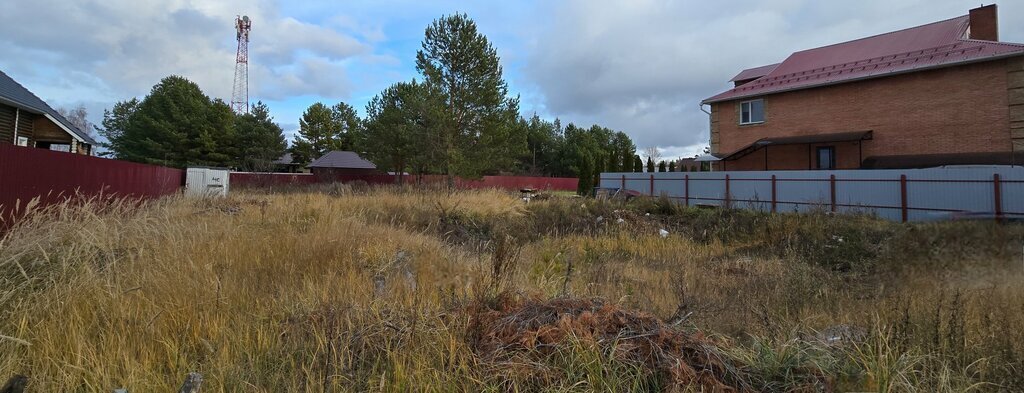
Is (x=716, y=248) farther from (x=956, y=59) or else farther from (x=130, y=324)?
(x=956, y=59)

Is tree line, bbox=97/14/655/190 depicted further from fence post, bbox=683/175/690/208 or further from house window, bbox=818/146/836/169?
house window, bbox=818/146/836/169

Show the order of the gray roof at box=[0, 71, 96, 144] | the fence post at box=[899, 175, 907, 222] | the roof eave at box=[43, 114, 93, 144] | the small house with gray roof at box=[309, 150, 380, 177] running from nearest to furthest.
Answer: the fence post at box=[899, 175, 907, 222], the gray roof at box=[0, 71, 96, 144], the roof eave at box=[43, 114, 93, 144], the small house with gray roof at box=[309, 150, 380, 177]

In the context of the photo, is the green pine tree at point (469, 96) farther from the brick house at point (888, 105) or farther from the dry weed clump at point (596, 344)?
the dry weed clump at point (596, 344)

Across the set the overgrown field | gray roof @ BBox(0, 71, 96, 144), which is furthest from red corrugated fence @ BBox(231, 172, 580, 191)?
the overgrown field

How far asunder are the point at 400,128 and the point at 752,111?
1928 cm

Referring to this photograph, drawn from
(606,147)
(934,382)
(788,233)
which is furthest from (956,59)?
(606,147)

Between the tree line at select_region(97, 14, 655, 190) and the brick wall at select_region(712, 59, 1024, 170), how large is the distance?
1431 centimetres

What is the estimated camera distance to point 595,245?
9516mm

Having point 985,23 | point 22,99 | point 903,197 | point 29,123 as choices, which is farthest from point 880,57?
point 29,123

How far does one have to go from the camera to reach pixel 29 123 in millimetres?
18547

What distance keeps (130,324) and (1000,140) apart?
25.3 meters

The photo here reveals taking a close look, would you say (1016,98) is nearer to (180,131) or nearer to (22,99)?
(22,99)

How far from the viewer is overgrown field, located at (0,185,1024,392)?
7.54 feet

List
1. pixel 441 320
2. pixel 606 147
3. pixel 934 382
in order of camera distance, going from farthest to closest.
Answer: pixel 606 147 → pixel 441 320 → pixel 934 382
